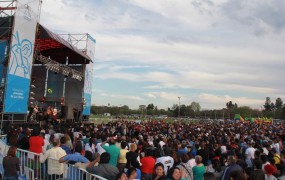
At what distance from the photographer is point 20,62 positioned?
1576 centimetres

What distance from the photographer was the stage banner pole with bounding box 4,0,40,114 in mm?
15109

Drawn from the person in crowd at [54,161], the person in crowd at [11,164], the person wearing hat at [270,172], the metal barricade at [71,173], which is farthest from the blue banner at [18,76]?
the person wearing hat at [270,172]

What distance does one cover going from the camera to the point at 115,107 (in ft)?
371

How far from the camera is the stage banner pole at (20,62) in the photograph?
49.6 feet

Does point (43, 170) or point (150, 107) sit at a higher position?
point (150, 107)

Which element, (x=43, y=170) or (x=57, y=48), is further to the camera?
(x=57, y=48)

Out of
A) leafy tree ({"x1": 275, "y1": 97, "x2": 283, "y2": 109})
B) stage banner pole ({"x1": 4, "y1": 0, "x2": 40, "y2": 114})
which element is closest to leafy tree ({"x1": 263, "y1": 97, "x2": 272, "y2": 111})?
leafy tree ({"x1": 275, "y1": 97, "x2": 283, "y2": 109})

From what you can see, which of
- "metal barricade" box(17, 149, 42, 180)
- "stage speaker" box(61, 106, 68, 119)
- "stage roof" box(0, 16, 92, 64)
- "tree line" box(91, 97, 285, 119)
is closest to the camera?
"metal barricade" box(17, 149, 42, 180)

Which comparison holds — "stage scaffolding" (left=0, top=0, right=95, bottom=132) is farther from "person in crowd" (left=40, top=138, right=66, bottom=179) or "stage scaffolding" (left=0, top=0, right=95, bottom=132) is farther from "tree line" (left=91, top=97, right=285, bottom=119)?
"tree line" (left=91, top=97, right=285, bottom=119)

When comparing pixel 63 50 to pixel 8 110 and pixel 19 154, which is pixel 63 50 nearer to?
pixel 8 110

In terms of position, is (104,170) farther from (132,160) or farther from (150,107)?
(150,107)

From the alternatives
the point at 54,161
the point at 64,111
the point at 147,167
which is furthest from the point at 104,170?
the point at 64,111

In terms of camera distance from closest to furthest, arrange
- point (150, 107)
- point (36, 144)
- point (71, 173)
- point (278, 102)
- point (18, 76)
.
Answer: point (71, 173)
point (36, 144)
point (18, 76)
point (150, 107)
point (278, 102)

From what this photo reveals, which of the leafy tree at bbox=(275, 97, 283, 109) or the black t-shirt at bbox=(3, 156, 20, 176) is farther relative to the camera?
the leafy tree at bbox=(275, 97, 283, 109)
